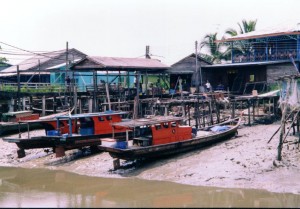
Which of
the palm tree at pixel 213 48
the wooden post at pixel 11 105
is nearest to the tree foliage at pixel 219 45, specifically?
the palm tree at pixel 213 48

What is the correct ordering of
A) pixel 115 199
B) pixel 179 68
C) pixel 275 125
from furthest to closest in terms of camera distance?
pixel 179 68
pixel 275 125
pixel 115 199

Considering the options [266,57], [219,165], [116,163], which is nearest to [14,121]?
[116,163]

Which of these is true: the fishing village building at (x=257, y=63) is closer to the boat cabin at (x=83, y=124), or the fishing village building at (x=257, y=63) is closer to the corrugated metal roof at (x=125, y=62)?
the corrugated metal roof at (x=125, y=62)

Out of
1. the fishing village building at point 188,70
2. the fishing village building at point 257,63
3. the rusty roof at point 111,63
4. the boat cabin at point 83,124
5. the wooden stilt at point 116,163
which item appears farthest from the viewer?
the fishing village building at point 188,70

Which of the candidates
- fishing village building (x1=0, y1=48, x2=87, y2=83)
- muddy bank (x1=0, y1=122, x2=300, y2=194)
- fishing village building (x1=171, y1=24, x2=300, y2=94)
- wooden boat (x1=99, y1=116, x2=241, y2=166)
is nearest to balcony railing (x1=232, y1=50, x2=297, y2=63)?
fishing village building (x1=171, y1=24, x2=300, y2=94)

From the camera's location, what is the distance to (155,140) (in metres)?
20.4

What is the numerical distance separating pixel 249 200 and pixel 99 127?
10531 mm

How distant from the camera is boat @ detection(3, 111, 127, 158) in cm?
2271

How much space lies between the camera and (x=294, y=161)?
58.3ft

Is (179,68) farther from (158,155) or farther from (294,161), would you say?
(294,161)

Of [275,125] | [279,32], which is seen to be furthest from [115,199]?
[279,32]

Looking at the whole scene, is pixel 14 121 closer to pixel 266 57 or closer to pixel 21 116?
pixel 21 116

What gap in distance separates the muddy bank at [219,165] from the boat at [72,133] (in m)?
0.74

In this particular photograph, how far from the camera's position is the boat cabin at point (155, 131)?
20.1 metres
